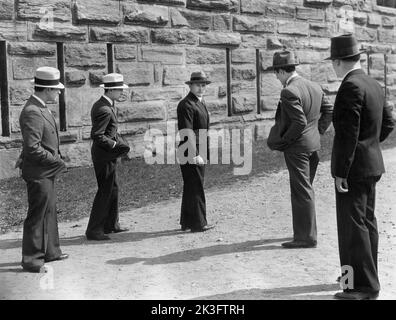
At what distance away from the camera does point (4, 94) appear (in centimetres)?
1062

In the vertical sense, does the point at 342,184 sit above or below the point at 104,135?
below

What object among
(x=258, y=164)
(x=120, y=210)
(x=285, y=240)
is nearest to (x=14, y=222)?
(x=120, y=210)

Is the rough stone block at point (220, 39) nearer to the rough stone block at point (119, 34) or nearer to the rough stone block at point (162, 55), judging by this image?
the rough stone block at point (162, 55)

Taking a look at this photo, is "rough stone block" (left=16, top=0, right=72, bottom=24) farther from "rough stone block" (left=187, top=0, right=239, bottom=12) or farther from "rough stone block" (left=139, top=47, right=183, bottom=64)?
"rough stone block" (left=187, top=0, right=239, bottom=12)

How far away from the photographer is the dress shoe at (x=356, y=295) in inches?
223

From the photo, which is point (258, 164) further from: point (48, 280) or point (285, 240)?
point (48, 280)

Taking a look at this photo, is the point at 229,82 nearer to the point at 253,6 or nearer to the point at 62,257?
the point at 253,6

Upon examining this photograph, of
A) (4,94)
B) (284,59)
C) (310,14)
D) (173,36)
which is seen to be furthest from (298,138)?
(310,14)

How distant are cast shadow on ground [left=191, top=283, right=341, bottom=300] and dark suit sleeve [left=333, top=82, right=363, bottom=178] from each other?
0.97 meters

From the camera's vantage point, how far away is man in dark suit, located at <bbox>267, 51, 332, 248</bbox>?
747 cm

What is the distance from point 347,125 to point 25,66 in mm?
6384

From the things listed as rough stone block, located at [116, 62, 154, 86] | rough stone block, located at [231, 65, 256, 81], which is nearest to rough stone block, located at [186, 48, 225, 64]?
rough stone block, located at [231, 65, 256, 81]

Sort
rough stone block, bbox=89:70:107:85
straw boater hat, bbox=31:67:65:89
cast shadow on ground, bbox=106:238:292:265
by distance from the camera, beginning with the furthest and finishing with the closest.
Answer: rough stone block, bbox=89:70:107:85
cast shadow on ground, bbox=106:238:292:265
straw boater hat, bbox=31:67:65:89

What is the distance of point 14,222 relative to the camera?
896 centimetres
